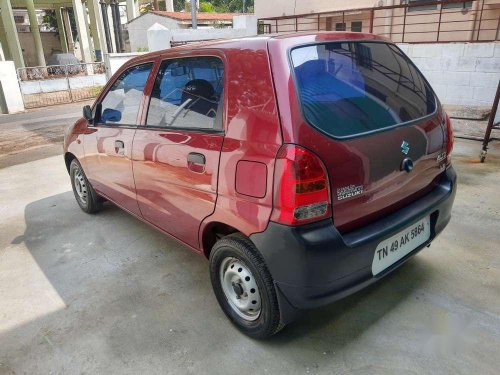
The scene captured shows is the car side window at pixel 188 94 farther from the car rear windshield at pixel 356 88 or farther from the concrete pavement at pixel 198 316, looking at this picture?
the concrete pavement at pixel 198 316

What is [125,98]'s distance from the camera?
324 cm

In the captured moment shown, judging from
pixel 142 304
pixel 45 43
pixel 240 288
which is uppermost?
pixel 45 43

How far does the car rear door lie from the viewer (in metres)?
2.27

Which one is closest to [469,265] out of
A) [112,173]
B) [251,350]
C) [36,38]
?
[251,350]

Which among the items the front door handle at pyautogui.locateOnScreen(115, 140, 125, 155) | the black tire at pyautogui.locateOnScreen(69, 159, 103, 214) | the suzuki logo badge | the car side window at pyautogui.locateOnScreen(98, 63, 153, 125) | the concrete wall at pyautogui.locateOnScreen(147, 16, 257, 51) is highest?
the concrete wall at pyautogui.locateOnScreen(147, 16, 257, 51)

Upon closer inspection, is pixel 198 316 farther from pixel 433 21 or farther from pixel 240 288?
pixel 433 21

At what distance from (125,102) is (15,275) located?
5.51 feet

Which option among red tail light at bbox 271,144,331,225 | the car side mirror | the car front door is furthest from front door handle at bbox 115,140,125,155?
red tail light at bbox 271,144,331,225

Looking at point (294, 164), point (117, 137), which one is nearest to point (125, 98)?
point (117, 137)

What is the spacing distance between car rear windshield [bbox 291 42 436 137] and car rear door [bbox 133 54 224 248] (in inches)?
21.1

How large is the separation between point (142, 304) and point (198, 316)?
17.2 inches

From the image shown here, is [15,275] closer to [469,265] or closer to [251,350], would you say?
[251,350]

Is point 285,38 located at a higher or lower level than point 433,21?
lower

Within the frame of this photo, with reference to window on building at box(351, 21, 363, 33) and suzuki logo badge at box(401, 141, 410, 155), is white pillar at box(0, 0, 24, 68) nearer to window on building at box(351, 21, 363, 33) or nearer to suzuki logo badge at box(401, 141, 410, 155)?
Answer: window on building at box(351, 21, 363, 33)
